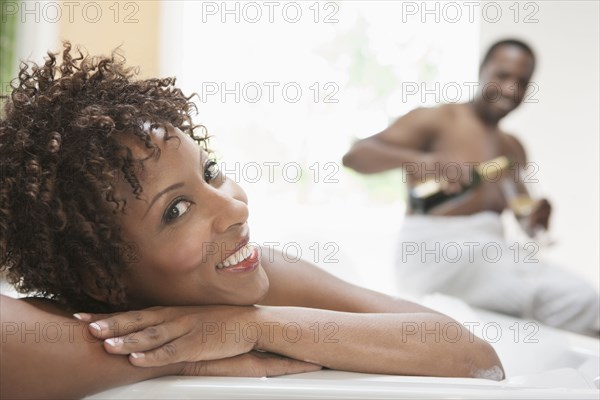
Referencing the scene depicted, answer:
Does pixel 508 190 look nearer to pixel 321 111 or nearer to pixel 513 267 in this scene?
pixel 513 267

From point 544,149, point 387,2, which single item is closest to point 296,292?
point 544,149

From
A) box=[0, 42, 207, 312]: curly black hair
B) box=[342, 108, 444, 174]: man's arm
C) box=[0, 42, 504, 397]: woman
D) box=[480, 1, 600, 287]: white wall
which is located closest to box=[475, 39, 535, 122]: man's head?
box=[342, 108, 444, 174]: man's arm

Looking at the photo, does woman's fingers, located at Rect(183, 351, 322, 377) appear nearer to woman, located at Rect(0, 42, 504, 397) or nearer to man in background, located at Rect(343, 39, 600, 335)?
woman, located at Rect(0, 42, 504, 397)

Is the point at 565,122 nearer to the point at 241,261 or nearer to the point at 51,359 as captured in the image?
the point at 241,261

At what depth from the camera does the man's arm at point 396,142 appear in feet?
8.11

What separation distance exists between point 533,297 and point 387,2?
1.91 meters

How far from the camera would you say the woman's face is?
94 centimetres

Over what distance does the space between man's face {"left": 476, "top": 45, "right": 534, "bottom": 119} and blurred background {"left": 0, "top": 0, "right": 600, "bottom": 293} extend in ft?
2.04

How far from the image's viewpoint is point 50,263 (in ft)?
3.11

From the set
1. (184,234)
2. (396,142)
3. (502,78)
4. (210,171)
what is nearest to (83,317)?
(184,234)

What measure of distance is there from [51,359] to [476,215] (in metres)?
1.71

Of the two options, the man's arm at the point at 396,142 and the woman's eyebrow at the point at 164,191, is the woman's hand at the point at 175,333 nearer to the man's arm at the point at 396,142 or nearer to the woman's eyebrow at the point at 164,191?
the woman's eyebrow at the point at 164,191

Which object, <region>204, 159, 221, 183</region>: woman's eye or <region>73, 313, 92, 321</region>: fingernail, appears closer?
<region>73, 313, 92, 321</region>: fingernail

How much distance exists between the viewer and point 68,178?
3.01 ft
